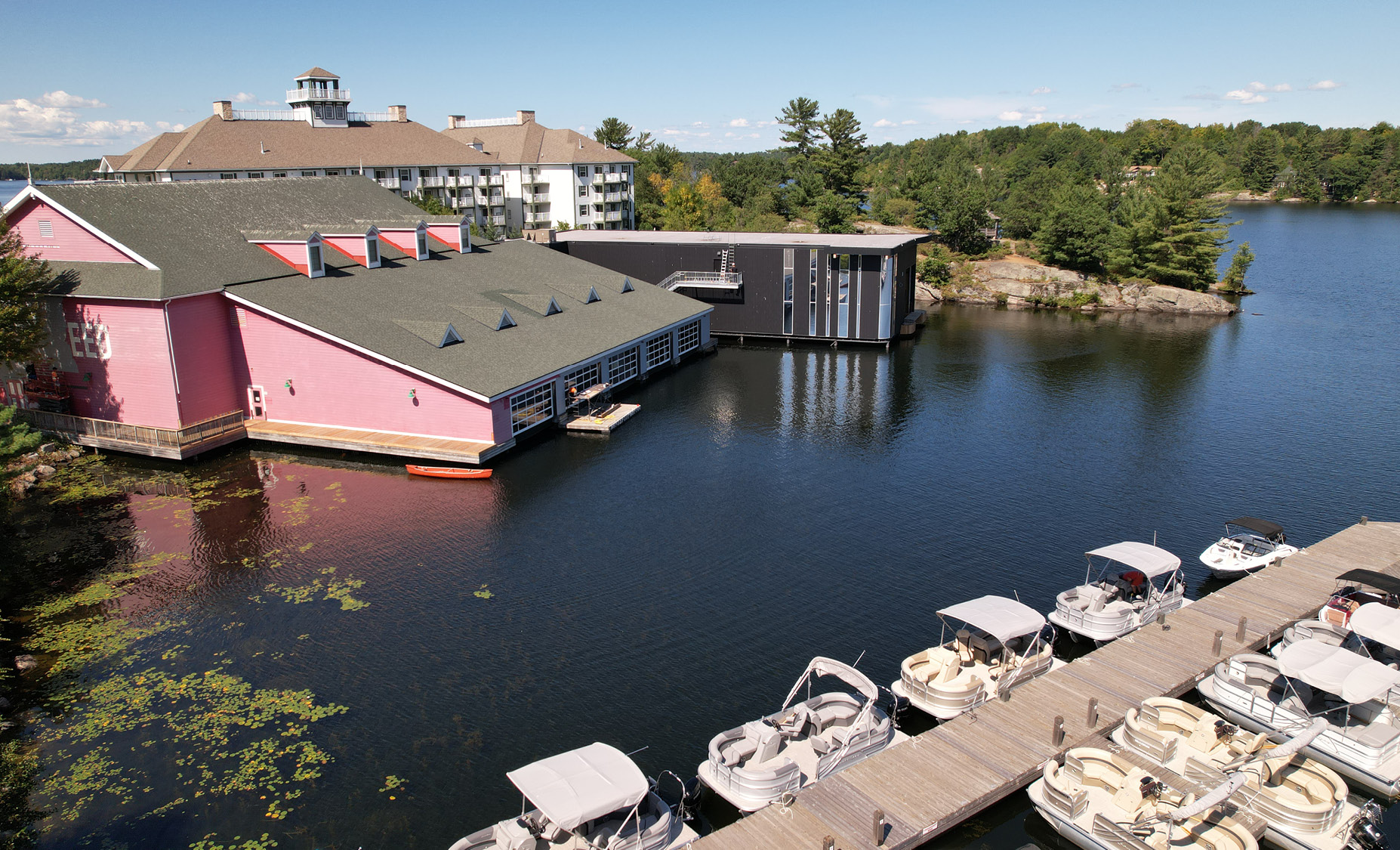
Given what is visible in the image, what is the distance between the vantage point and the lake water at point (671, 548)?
756 inches

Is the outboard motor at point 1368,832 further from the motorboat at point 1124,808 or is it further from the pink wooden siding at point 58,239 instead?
the pink wooden siding at point 58,239

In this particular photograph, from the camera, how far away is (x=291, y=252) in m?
44.3

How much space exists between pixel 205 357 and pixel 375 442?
9494 mm

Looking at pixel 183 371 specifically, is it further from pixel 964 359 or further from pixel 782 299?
pixel 964 359

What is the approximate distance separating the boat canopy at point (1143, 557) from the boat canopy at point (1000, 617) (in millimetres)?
3765

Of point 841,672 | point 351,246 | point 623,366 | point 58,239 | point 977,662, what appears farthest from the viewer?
point 623,366

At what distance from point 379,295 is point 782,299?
99.6ft

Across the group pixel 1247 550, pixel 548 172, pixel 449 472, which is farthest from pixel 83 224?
pixel 548 172

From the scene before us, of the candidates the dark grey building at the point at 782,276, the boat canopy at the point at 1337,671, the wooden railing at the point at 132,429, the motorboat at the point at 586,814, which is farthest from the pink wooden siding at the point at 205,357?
the boat canopy at the point at 1337,671

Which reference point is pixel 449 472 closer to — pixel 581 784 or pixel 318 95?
pixel 581 784

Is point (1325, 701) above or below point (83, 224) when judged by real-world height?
below

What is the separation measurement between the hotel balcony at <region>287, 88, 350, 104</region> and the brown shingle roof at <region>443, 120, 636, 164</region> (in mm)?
13063

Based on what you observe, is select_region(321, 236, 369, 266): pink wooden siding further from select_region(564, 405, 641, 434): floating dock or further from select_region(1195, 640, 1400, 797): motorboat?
select_region(1195, 640, 1400, 797): motorboat

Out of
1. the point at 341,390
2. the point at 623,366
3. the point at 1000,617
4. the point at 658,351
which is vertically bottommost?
the point at 1000,617
